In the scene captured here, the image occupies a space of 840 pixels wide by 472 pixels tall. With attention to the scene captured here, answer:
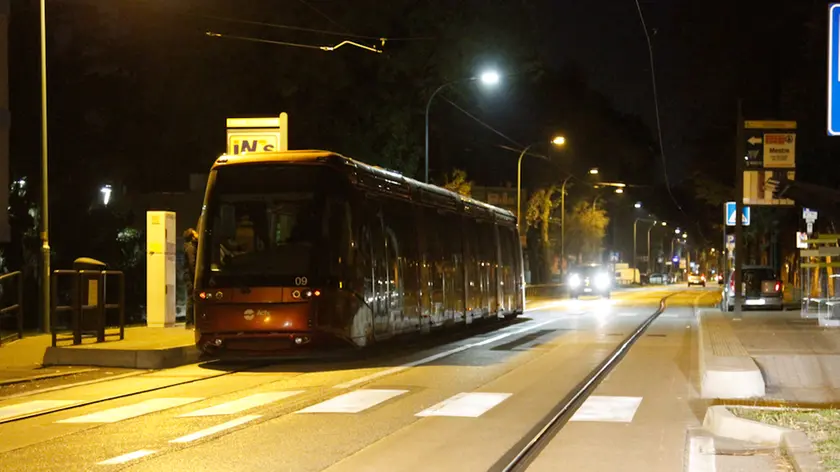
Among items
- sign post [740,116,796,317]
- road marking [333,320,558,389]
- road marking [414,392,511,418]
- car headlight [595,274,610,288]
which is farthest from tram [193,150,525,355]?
car headlight [595,274,610,288]

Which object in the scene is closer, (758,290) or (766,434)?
(766,434)

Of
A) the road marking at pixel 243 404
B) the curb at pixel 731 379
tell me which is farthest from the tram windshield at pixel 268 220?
the curb at pixel 731 379

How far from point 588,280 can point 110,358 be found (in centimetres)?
4241

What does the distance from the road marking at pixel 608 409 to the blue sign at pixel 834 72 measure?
12.8 ft

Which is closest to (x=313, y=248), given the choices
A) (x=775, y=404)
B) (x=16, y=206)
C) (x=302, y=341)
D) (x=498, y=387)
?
(x=302, y=341)

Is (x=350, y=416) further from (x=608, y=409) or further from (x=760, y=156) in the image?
(x=760, y=156)

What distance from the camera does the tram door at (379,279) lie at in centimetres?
1773

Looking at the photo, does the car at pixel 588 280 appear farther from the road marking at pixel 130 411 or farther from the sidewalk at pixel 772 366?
the road marking at pixel 130 411

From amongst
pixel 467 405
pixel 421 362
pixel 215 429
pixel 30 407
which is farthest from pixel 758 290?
pixel 215 429

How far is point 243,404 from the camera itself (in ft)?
40.2

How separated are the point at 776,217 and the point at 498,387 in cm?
4058

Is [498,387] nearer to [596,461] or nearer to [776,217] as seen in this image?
[596,461]

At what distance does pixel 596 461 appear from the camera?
8.85 metres

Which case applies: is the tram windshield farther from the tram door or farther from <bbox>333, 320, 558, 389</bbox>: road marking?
<bbox>333, 320, 558, 389</bbox>: road marking
